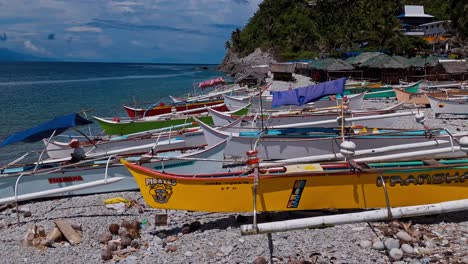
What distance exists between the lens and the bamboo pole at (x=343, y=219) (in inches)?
258

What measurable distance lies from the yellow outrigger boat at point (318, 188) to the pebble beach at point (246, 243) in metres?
→ 0.51

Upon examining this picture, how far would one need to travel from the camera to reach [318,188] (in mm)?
7969

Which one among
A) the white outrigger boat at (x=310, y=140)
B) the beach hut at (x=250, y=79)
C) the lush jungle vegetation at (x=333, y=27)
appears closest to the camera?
the white outrigger boat at (x=310, y=140)

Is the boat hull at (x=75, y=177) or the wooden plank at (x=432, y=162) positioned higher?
the wooden plank at (x=432, y=162)

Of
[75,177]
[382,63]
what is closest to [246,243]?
[75,177]

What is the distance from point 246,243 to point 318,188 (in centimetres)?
175

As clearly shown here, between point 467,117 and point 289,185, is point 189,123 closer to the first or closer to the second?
point 289,185

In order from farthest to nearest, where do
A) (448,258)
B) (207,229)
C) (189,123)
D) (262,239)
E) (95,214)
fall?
1. (189,123)
2. (95,214)
3. (207,229)
4. (262,239)
5. (448,258)

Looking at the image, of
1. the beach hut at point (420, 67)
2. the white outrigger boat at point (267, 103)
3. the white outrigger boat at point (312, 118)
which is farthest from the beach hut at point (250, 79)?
the white outrigger boat at point (312, 118)

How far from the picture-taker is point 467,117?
67.7 ft

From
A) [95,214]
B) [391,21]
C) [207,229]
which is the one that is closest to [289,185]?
[207,229]

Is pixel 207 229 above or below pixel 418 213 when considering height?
below

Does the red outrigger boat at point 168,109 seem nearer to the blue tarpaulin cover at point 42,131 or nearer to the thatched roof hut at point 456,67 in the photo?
the blue tarpaulin cover at point 42,131

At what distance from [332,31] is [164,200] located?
7905 cm
